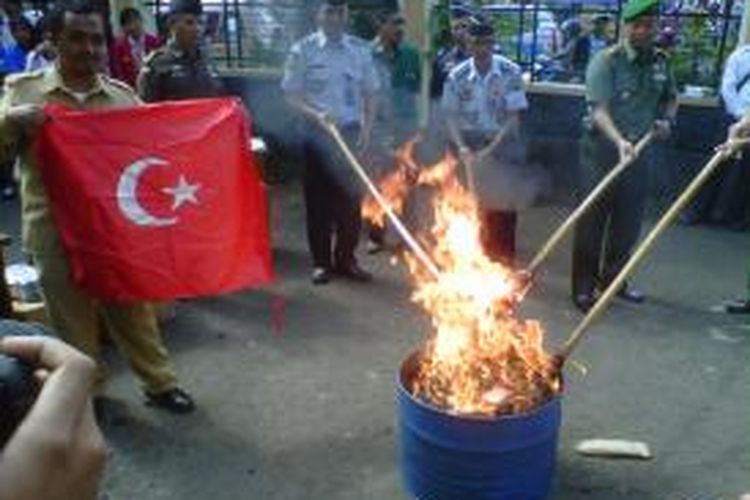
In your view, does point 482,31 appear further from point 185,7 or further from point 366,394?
point 366,394

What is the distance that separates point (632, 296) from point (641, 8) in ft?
7.16

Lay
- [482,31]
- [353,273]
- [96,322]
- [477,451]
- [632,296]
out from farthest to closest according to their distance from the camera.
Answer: [353,273], [482,31], [632,296], [96,322], [477,451]

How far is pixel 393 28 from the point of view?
8.62 m

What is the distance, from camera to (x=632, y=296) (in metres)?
6.98

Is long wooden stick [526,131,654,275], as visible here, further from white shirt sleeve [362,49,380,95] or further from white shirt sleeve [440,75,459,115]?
white shirt sleeve [362,49,380,95]

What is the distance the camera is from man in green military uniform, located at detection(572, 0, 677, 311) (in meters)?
6.35

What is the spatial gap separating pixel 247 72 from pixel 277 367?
5942 millimetres

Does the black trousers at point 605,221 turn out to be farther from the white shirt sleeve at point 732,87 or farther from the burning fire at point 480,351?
the burning fire at point 480,351

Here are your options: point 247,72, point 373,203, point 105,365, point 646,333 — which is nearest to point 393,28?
point 373,203

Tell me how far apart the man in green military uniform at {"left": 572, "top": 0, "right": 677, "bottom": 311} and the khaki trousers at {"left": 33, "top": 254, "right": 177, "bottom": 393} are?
3252 millimetres

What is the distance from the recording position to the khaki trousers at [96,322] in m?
4.62

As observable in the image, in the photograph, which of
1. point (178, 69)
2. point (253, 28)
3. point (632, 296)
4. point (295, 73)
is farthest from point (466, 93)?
point (253, 28)

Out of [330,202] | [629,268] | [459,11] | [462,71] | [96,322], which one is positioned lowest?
[96,322]

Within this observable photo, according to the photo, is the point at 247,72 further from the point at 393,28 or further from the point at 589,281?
the point at 589,281
